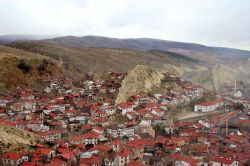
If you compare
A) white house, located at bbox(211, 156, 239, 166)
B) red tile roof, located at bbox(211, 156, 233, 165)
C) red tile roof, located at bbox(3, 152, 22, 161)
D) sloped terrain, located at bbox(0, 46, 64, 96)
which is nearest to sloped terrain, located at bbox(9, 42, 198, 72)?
sloped terrain, located at bbox(0, 46, 64, 96)

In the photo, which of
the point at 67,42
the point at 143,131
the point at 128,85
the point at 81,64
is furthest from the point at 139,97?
the point at 67,42

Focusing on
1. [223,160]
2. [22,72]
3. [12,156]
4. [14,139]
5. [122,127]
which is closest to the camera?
[223,160]

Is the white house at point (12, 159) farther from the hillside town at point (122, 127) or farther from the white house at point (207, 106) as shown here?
the white house at point (207, 106)

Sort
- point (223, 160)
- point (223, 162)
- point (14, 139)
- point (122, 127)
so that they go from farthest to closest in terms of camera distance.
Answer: point (122, 127) < point (14, 139) < point (223, 160) < point (223, 162)

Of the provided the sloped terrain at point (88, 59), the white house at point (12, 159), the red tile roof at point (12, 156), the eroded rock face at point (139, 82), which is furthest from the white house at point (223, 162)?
the sloped terrain at point (88, 59)

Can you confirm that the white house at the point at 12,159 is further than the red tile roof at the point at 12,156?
No

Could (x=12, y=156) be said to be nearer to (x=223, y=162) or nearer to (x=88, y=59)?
(x=223, y=162)

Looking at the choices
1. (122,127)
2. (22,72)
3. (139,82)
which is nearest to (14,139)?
(122,127)
